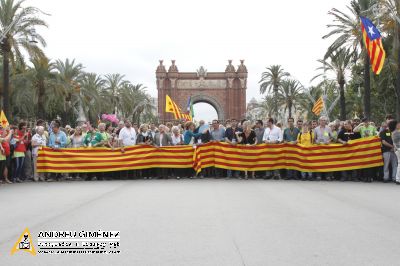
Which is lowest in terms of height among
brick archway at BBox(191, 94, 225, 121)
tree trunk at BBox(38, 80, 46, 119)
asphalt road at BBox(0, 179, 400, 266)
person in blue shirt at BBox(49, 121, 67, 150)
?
asphalt road at BBox(0, 179, 400, 266)

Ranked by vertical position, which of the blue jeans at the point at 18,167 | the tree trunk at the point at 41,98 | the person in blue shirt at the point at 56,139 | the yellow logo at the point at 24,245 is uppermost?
the tree trunk at the point at 41,98

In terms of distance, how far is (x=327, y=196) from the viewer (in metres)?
11.4

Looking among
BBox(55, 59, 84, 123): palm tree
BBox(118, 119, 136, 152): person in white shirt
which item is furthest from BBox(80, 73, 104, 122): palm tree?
BBox(118, 119, 136, 152): person in white shirt

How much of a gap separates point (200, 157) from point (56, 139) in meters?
5.03

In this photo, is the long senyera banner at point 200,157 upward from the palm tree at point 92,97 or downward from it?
downward

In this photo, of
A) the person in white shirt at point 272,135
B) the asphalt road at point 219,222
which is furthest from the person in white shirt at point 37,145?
the person in white shirt at point 272,135

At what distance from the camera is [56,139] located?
57.3ft

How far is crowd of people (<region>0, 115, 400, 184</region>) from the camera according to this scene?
15.9 meters

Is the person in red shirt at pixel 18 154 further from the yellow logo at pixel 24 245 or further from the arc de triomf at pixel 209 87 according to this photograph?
the arc de triomf at pixel 209 87

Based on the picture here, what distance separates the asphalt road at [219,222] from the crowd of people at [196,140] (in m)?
2.89

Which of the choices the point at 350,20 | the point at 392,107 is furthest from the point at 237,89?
the point at 350,20

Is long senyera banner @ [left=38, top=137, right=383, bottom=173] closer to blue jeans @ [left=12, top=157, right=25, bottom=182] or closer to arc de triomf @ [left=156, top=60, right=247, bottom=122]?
blue jeans @ [left=12, top=157, right=25, bottom=182]

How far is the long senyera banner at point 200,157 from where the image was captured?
53.8 feet

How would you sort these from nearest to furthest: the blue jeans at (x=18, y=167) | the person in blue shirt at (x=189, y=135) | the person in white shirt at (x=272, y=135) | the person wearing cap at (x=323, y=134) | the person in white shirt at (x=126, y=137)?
the blue jeans at (x=18, y=167)
the person wearing cap at (x=323, y=134)
the person in white shirt at (x=272, y=135)
the person in white shirt at (x=126, y=137)
the person in blue shirt at (x=189, y=135)
